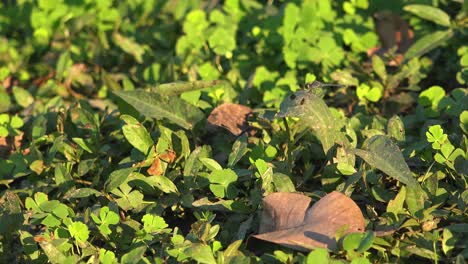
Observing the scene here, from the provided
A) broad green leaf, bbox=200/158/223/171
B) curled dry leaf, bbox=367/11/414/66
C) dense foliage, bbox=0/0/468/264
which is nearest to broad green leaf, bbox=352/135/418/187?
dense foliage, bbox=0/0/468/264

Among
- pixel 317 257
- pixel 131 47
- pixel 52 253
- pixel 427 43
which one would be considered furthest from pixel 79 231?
pixel 427 43

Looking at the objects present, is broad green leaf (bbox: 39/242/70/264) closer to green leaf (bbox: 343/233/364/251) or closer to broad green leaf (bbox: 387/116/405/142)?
green leaf (bbox: 343/233/364/251)

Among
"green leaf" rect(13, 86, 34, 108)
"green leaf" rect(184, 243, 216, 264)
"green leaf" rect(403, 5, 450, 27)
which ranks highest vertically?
"green leaf" rect(403, 5, 450, 27)

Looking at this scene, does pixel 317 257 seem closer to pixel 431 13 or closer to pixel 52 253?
pixel 52 253

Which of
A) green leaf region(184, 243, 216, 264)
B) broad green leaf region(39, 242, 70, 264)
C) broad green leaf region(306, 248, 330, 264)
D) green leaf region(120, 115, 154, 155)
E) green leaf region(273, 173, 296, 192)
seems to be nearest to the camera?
broad green leaf region(306, 248, 330, 264)

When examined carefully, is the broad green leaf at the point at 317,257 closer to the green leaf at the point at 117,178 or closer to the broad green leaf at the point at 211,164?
the broad green leaf at the point at 211,164
